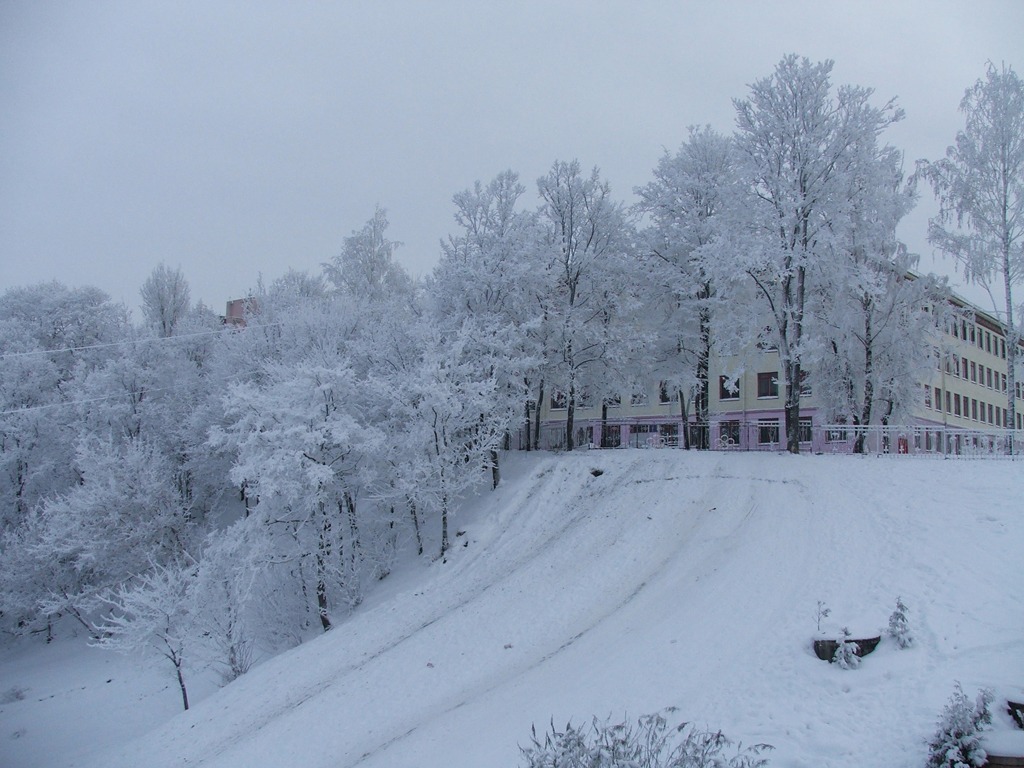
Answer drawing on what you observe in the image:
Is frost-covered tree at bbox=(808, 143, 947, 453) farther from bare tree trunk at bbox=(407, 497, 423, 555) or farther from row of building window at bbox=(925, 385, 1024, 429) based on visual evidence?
row of building window at bbox=(925, 385, 1024, 429)

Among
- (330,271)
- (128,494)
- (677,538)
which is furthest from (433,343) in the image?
(330,271)

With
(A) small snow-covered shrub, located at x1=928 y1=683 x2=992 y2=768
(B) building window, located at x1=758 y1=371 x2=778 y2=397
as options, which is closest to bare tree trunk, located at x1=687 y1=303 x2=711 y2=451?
(B) building window, located at x1=758 y1=371 x2=778 y2=397

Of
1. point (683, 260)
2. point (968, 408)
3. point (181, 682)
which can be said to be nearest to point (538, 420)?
point (683, 260)

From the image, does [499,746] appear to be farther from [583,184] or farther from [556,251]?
[583,184]

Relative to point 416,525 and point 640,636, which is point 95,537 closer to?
point 416,525

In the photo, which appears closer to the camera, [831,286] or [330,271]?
[831,286]

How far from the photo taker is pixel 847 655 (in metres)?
11.7

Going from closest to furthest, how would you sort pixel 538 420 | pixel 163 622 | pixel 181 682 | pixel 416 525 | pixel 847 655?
pixel 847 655 → pixel 181 682 → pixel 163 622 → pixel 416 525 → pixel 538 420

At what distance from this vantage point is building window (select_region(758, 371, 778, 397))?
1754 inches

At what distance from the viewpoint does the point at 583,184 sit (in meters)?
34.7

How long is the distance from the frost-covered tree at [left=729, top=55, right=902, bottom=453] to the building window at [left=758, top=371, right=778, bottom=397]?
1823 centimetres

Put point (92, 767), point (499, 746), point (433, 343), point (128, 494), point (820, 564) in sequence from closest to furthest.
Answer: point (499, 746), point (820, 564), point (92, 767), point (433, 343), point (128, 494)

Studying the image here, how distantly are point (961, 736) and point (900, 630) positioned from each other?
14.8 feet

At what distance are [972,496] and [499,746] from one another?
13.9 meters
